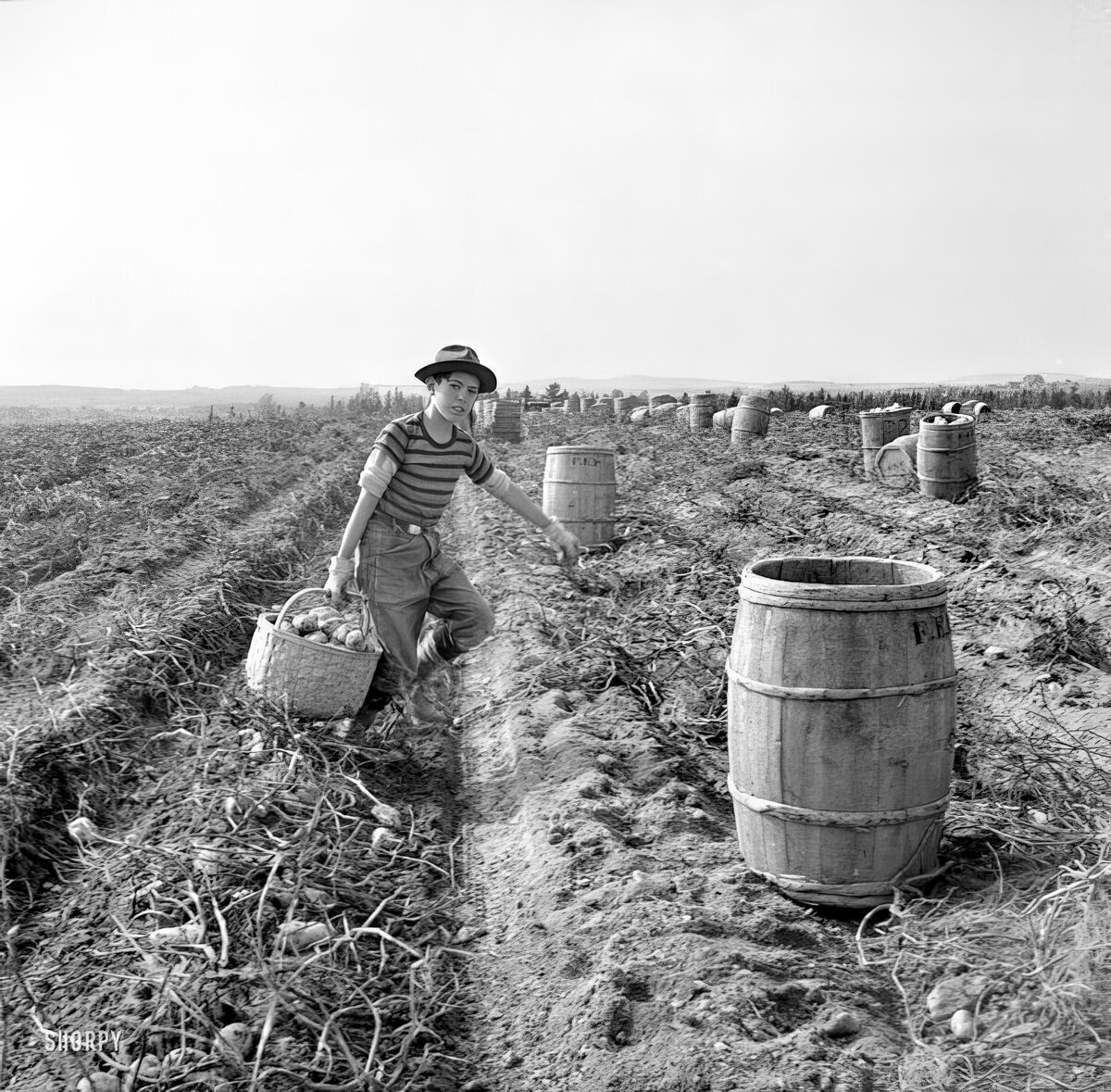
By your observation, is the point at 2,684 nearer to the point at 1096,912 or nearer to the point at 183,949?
the point at 183,949

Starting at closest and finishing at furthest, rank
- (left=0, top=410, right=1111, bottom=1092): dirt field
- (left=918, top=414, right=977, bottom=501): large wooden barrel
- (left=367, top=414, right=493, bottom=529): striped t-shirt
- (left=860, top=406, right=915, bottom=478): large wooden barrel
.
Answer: (left=0, top=410, right=1111, bottom=1092): dirt field → (left=367, top=414, right=493, bottom=529): striped t-shirt → (left=918, top=414, right=977, bottom=501): large wooden barrel → (left=860, top=406, right=915, bottom=478): large wooden barrel

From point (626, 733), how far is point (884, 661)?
189 cm

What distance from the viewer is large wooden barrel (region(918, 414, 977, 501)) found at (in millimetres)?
9906

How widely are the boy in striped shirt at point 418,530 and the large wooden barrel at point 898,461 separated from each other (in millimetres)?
8007

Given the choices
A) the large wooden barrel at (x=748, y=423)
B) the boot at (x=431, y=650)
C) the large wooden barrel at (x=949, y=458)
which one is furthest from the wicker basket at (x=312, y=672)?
the large wooden barrel at (x=748, y=423)

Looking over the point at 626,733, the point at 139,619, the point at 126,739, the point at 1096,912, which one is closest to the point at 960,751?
the point at 626,733

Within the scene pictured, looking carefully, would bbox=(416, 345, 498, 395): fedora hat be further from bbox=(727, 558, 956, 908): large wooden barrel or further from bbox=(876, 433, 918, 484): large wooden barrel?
bbox=(876, 433, 918, 484): large wooden barrel

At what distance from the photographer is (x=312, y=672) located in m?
4.18

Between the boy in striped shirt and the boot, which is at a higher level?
the boy in striped shirt

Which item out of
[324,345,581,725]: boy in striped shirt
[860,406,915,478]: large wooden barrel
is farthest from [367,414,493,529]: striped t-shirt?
[860,406,915,478]: large wooden barrel

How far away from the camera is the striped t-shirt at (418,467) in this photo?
4066 millimetres

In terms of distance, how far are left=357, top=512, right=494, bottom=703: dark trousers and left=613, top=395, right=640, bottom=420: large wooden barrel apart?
2786 cm

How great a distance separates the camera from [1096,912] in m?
2.53

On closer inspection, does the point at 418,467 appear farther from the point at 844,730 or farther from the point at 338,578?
the point at 844,730
